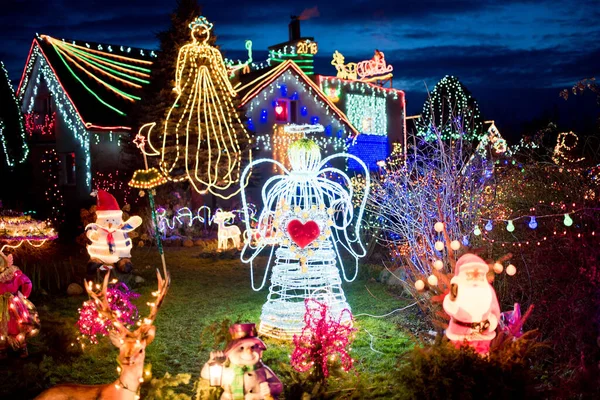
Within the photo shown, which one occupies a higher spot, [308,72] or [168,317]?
[308,72]

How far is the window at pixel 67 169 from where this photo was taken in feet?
81.8

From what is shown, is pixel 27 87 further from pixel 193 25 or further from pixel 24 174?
pixel 193 25

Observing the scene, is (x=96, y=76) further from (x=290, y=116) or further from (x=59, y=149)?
(x=290, y=116)

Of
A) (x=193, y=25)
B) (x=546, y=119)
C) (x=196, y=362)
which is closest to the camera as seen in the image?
(x=196, y=362)

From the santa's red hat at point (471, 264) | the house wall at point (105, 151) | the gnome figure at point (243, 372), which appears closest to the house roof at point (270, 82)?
the house wall at point (105, 151)

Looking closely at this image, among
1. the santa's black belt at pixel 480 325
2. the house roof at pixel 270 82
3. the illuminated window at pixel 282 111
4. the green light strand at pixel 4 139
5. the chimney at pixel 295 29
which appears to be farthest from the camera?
the chimney at pixel 295 29

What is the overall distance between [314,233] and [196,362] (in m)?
2.27

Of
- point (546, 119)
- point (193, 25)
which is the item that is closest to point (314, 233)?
point (193, 25)

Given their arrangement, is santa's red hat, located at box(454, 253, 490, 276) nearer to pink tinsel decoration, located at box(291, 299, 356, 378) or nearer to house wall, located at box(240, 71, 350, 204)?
pink tinsel decoration, located at box(291, 299, 356, 378)

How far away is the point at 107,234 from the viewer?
11125 millimetres

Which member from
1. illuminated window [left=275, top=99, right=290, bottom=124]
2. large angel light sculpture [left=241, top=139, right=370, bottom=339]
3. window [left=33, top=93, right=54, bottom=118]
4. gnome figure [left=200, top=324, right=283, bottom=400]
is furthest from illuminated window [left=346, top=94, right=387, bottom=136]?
gnome figure [left=200, top=324, right=283, bottom=400]

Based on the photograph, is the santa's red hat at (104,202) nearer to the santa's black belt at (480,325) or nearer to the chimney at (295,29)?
the santa's black belt at (480,325)

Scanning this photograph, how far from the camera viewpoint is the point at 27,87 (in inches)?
1024

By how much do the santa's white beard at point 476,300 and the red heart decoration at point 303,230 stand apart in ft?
9.63
